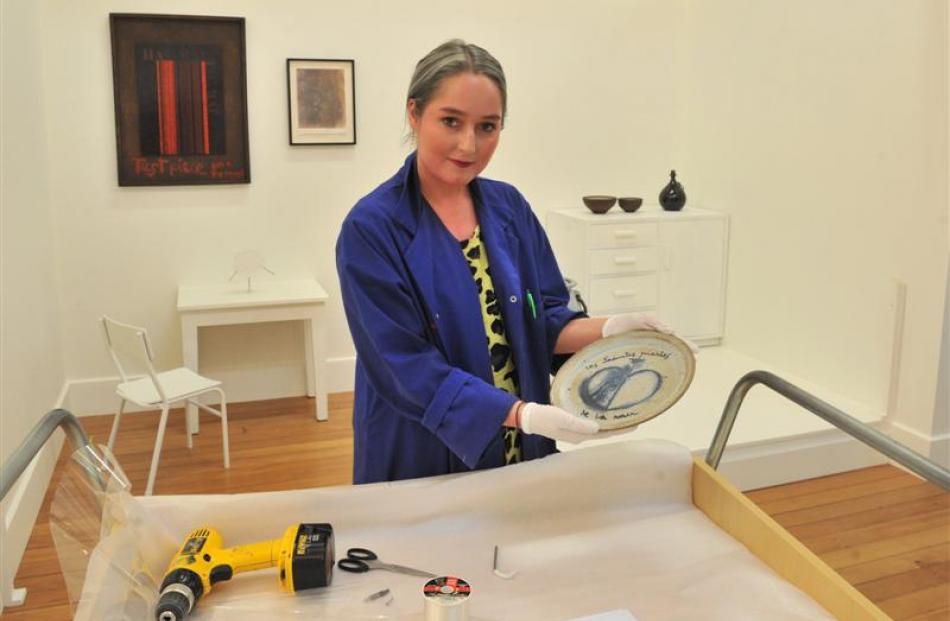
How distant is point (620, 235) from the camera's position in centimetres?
435

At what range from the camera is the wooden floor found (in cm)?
255

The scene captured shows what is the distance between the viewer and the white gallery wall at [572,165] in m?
3.33

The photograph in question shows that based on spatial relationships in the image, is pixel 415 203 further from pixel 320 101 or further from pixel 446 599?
pixel 320 101

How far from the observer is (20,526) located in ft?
8.90

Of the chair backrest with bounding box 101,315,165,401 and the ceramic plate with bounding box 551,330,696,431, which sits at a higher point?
the ceramic plate with bounding box 551,330,696,431

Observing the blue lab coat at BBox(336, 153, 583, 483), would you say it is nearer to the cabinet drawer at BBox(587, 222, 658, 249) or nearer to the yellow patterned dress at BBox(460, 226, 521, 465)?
the yellow patterned dress at BBox(460, 226, 521, 465)

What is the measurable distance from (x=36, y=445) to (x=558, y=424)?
75cm

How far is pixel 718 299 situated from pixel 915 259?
1308 millimetres

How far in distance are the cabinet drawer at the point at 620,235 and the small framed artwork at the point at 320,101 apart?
1273 mm

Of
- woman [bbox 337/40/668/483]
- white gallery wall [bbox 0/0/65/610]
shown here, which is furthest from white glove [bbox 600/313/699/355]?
white gallery wall [bbox 0/0/65/610]

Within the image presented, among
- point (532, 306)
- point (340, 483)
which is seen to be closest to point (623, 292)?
point (340, 483)

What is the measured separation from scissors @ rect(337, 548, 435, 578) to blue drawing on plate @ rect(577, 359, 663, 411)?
0.36 m

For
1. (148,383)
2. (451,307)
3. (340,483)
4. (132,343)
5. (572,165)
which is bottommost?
(340,483)

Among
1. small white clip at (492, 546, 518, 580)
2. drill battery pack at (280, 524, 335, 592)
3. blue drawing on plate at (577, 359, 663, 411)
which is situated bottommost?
small white clip at (492, 546, 518, 580)
